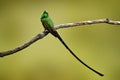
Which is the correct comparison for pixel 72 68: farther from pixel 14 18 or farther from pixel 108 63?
pixel 14 18

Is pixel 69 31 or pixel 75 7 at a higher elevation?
pixel 75 7

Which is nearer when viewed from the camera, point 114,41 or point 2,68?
point 2,68

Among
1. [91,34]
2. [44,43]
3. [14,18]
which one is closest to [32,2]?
[14,18]

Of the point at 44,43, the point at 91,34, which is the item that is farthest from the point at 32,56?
the point at 91,34

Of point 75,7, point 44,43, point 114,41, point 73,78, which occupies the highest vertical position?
point 75,7

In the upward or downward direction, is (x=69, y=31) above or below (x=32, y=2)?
below

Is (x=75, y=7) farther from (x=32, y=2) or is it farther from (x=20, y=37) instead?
(x=20, y=37)
